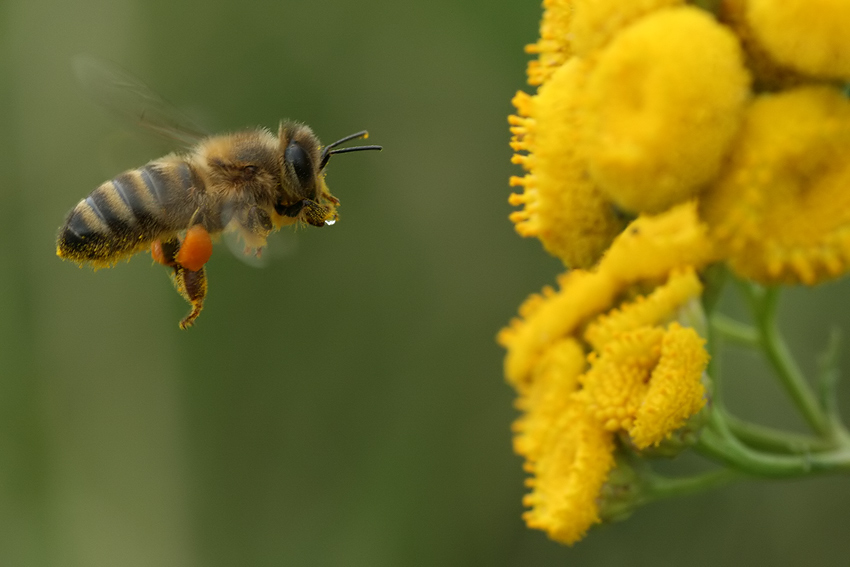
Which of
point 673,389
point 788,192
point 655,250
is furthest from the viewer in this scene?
point 655,250

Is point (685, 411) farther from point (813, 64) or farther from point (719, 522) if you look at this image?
point (719, 522)

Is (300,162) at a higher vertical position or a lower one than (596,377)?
higher

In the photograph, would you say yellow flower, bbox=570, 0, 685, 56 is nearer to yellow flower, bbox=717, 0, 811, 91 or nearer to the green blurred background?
yellow flower, bbox=717, 0, 811, 91

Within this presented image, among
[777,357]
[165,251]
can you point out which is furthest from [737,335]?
[165,251]

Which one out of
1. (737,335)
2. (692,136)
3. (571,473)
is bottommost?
(571,473)

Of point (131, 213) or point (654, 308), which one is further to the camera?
point (131, 213)

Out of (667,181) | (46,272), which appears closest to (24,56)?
(46,272)

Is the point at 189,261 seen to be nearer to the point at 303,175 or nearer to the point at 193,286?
the point at 193,286
